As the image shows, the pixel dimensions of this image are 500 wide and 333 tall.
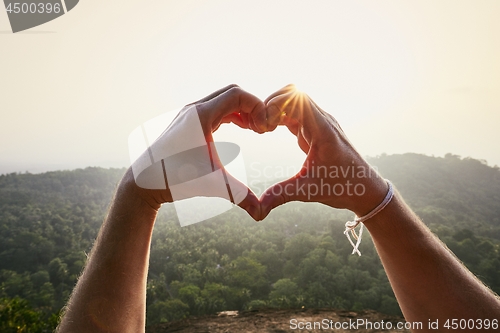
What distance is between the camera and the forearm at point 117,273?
1548 mm

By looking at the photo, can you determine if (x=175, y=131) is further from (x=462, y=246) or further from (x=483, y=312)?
(x=462, y=246)

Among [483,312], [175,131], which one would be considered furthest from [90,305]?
[483,312]

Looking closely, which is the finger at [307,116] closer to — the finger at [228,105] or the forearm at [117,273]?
the finger at [228,105]

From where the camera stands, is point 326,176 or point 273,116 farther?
point 273,116

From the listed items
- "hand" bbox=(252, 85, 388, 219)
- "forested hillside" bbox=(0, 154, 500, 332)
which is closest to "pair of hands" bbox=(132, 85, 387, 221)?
"hand" bbox=(252, 85, 388, 219)

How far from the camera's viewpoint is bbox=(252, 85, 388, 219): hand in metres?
1.76

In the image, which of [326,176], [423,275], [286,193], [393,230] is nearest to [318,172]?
[326,176]

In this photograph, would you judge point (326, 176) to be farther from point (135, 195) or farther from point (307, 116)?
point (135, 195)

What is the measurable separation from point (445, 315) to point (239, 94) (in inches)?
70.0

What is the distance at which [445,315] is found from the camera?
1604mm

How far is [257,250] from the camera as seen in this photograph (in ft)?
78.0

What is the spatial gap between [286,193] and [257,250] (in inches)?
906

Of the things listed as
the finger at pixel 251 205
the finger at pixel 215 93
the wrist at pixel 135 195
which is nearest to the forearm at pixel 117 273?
the wrist at pixel 135 195

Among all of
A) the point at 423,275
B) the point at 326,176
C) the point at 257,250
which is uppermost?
the point at 326,176
